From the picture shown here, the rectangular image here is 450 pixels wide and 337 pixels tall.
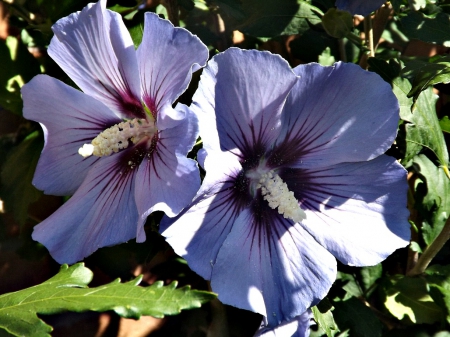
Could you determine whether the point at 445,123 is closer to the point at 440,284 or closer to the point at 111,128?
the point at 440,284

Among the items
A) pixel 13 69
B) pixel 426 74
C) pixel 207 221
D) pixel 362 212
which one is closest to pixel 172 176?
pixel 207 221

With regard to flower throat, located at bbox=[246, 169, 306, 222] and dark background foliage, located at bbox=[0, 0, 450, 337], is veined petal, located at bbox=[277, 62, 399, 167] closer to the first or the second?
flower throat, located at bbox=[246, 169, 306, 222]

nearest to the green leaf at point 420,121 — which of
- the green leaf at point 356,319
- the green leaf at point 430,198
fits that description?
the green leaf at point 430,198

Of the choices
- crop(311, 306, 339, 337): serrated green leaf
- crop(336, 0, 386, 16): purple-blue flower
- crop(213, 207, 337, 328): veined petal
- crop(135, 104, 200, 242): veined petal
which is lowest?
crop(311, 306, 339, 337): serrated green leaf

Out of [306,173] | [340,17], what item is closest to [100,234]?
[306,173]

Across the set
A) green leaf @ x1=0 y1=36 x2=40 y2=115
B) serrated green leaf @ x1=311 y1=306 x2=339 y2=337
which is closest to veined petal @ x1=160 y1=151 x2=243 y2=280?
serrated green leaf @ x1=311 y1=306 x2=339 y2=337

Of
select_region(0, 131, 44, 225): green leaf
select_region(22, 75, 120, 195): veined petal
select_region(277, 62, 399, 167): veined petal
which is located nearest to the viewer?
select_region(277, 62, 399, 167): veined petal

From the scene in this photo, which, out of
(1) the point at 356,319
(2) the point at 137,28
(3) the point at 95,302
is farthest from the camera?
(1) the point at 356,319

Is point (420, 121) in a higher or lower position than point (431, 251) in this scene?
higher
